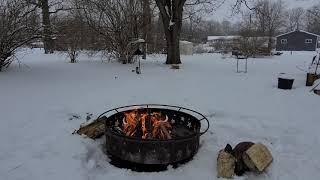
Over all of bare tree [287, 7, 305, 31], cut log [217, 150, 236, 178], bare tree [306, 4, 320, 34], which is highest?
bare tree [287, 7, 305, 31]

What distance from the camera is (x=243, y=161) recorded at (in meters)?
5.20

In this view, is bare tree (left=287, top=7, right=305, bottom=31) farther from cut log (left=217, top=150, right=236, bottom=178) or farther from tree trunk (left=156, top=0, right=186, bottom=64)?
cut log (left=217, top=150, right=236, bottom=178)

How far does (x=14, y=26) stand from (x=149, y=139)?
27.5 ft

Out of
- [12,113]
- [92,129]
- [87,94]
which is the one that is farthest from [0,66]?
[92,129]

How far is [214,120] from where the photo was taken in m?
7.34

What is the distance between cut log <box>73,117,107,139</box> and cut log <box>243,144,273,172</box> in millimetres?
2504

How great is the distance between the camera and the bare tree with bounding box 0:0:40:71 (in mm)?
11312

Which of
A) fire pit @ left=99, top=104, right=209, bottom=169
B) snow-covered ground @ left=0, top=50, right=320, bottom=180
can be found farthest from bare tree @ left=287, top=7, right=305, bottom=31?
fire pit @ left=99, top=104, right=209, bottom=169

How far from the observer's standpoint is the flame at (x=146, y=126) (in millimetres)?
5699

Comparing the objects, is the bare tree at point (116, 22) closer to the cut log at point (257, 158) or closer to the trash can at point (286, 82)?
the trash can at point (286, 82)

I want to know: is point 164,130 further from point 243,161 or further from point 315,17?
point 315,17

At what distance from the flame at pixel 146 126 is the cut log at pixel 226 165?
958 millimetres

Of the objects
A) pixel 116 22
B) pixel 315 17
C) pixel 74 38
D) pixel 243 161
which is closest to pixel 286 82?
pixel 243 161

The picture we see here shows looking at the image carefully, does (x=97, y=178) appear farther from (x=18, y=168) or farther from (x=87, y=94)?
(x=87, y=94)
